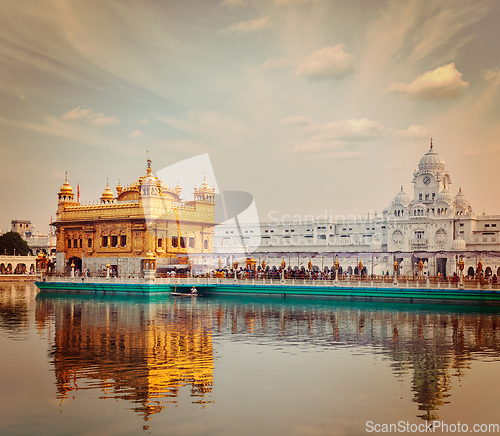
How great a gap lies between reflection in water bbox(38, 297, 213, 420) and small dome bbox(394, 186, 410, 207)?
56.4 meters

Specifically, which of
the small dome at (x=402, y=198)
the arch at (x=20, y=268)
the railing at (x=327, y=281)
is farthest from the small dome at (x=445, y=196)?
the arch at (x=20, y=268)

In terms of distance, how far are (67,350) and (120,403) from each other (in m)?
7.62

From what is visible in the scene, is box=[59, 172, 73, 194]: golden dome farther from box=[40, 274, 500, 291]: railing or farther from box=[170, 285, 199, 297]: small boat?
box=[170, 285, 199, 297]: small boat

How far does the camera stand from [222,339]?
2223 cm

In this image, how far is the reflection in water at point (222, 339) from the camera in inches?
574

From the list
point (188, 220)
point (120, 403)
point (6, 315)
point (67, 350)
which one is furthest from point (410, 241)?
point (120, 403)

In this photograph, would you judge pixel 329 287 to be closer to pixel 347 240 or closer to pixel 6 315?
pixel 6 315

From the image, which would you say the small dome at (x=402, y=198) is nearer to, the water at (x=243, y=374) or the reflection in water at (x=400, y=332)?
the reflection in water at (x=400, y=332)

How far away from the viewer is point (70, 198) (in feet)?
192

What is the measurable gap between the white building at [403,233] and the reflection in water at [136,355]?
4347 cm

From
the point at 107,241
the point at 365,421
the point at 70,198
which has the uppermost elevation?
the point at 70,198

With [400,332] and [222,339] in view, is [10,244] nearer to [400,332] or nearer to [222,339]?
[222,339]

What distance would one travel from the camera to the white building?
74.3m

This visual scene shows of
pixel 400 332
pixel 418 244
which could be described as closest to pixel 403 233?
pixel 418 244
